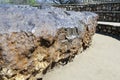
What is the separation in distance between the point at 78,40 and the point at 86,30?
1015mm

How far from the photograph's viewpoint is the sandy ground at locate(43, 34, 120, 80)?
273 inches

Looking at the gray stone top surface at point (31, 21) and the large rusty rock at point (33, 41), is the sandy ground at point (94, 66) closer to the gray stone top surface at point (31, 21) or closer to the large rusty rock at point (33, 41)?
the large rusty rock at point (33, 41)

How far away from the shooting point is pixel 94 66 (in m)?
7.66

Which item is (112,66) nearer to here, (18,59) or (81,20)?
(81,20)

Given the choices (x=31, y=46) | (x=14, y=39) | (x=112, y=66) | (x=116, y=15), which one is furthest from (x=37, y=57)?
(x=116, y=15)

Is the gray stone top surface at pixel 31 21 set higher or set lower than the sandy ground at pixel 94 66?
higher

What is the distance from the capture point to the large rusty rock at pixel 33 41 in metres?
5.37

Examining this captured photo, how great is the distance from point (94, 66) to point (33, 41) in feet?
7.89

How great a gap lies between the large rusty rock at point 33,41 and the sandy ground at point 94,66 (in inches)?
9.1

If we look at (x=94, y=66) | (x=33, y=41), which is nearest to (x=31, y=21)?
(x=33, y=41)

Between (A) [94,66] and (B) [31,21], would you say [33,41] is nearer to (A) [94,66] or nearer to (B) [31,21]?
(B) [31,21]

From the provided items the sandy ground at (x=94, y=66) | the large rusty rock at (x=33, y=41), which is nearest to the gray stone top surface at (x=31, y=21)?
the large rusty rock at (x=33, y=41)

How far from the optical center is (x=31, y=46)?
18.7 ft

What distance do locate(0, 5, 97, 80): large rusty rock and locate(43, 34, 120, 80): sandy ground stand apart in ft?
0.76
